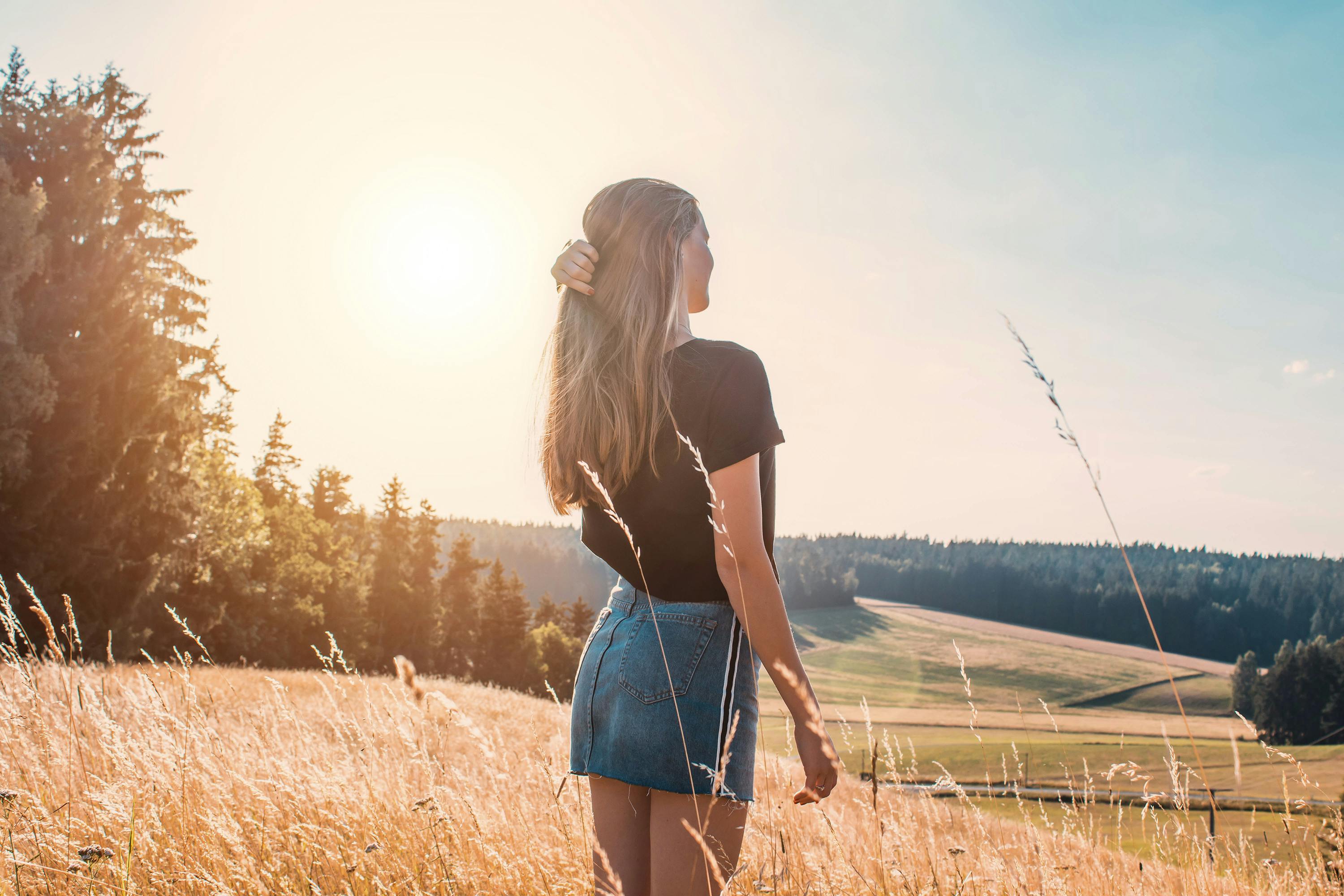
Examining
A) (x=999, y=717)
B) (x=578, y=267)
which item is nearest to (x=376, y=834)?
(x=578, y=267)

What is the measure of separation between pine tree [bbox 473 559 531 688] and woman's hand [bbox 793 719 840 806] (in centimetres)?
4826

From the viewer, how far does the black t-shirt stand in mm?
1716

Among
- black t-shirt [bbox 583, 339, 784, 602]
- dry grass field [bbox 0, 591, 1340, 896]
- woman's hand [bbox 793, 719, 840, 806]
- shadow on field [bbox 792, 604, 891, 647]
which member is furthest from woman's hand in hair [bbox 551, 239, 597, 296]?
shadow on field [bbox 792, 604, 891, 647]

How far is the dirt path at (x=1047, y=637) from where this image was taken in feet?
285

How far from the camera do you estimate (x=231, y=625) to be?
91.2ft

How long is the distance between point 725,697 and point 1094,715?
72.3 m

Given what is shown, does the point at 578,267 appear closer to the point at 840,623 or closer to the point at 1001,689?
the point at 1001,689

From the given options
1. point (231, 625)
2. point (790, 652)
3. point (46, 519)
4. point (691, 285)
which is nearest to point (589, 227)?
point (691, 285)

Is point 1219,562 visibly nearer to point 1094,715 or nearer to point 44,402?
point 1094,715

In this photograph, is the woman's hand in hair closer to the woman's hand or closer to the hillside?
the woman's hand

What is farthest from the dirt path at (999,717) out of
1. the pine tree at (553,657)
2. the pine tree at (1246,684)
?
the pine tree at (553,657)

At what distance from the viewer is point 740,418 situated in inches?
67.2

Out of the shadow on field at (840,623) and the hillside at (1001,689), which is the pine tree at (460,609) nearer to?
the hillside at (1001,689)

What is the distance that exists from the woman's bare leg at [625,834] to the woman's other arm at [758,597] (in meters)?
0.39
